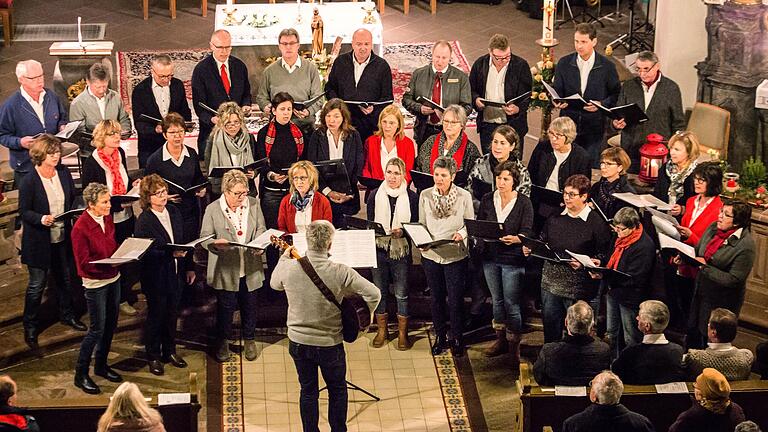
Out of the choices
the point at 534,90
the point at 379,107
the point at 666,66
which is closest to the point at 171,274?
the point at 379,107

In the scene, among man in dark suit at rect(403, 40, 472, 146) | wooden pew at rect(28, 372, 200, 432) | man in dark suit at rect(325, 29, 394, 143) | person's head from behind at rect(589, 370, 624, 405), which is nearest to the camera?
person's head from behind at rect(589, 370, 624, 405)

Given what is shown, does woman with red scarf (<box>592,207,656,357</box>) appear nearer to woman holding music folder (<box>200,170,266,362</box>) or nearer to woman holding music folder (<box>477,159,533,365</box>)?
woman holding music folder (<box>477,159,533,365</box>)

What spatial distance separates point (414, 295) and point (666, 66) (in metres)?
3.15

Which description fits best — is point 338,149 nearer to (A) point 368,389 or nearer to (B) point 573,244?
(A) point 368,389

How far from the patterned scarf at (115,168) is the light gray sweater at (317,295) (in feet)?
6.11

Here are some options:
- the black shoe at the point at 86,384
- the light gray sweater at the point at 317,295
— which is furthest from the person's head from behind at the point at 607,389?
the black shoe at the point at 86,384

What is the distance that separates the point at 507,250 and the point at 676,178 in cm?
127

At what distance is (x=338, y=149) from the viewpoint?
32.2 ft

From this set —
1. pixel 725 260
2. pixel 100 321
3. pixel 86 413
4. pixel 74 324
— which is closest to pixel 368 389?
pixel 100 321

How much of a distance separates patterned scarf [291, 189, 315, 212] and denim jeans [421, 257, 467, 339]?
0.86 meters

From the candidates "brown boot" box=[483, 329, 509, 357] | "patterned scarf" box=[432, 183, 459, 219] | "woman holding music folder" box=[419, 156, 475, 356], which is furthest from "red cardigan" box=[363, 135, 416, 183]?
"brown boot" box=[483, 329, 509, 357]

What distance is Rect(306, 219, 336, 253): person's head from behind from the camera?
25.6 feet

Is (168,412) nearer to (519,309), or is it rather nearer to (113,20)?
(519,309)

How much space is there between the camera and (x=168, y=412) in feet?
25.0
